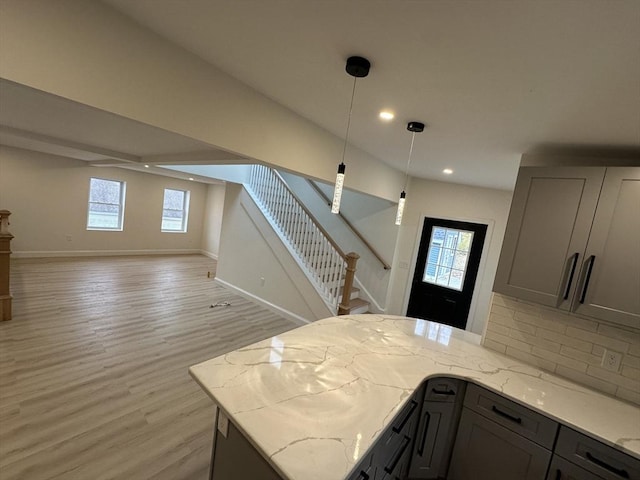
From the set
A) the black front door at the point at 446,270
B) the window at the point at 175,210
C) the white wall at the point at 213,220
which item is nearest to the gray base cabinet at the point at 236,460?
the black front door at the point at 446,270

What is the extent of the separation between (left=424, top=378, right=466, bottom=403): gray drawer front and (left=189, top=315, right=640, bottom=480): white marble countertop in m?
0.06

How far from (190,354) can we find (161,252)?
5.71 meters

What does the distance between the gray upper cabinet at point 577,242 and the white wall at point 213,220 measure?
24.9 feet

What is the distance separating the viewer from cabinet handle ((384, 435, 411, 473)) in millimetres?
1452

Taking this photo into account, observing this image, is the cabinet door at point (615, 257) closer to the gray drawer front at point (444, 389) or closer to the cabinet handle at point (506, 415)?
the cabinet handle at point (506, 415)

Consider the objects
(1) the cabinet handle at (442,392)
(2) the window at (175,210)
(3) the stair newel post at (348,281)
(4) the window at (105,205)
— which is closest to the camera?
(1) the cabinet handle at (442,392)

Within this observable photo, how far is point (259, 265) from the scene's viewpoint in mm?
4965

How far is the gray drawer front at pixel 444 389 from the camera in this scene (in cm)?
174

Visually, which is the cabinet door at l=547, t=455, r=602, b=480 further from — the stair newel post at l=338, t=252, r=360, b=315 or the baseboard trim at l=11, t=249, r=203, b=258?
the baseboard trim at l=11, t=249, r=203, b=258

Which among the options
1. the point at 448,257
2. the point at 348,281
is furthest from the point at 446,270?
the point at 348,281

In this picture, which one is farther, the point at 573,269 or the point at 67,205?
the point at 67,205

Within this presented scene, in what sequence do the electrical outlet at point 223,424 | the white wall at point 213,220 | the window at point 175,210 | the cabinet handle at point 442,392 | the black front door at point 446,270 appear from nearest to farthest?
1. the electrical outlet at point 223,424
2. the cabinet handle at point 442,392
3. the black front door at point 446,270
4. the window at point 175,210
5. the white wall at point 213,220

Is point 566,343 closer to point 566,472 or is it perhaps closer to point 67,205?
point 566,472

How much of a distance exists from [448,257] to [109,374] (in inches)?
169
